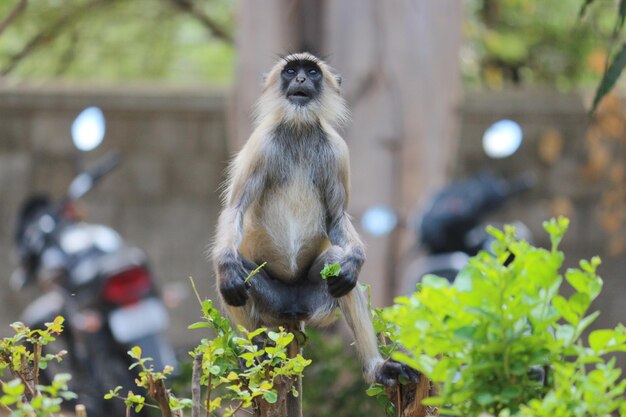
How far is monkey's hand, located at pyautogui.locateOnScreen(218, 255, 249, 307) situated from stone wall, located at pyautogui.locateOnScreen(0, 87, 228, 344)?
16.0ft

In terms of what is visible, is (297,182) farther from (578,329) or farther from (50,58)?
(50,58)

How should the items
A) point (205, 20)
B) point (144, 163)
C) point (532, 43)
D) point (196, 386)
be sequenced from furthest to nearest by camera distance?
1. point (532, 43)
2. point (205, 20)
3. point (144, 163)
4. point (196, 386)

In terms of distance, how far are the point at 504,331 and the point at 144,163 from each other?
653cm

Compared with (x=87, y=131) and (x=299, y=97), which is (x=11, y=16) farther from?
(x=87, y=131)

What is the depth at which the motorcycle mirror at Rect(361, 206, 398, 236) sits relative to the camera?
7211 mm

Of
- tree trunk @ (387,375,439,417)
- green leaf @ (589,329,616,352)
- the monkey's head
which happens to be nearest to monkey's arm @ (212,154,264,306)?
the monkey's head

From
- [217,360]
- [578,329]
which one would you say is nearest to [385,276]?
[217,360]

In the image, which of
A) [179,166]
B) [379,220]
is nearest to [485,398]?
[379,220]

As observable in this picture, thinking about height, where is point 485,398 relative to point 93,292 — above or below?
above

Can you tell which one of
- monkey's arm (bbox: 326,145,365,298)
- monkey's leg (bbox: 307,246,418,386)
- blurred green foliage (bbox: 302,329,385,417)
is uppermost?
monkey's arm (bbox: 326,145,365,298)

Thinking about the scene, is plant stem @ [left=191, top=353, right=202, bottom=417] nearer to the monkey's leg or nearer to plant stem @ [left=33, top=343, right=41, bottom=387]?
plant stem @ [left=33, top=343, right=41, bottom=387]

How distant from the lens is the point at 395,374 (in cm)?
305

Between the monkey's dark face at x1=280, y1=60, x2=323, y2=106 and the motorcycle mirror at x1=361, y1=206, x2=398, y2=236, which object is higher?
the monkey's dark face at x1=280, y1=60, x2=323, y2=106

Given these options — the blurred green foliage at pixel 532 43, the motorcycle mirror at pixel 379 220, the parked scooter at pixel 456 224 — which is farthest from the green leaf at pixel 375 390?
the blurred green foliage at pixel 532 43
